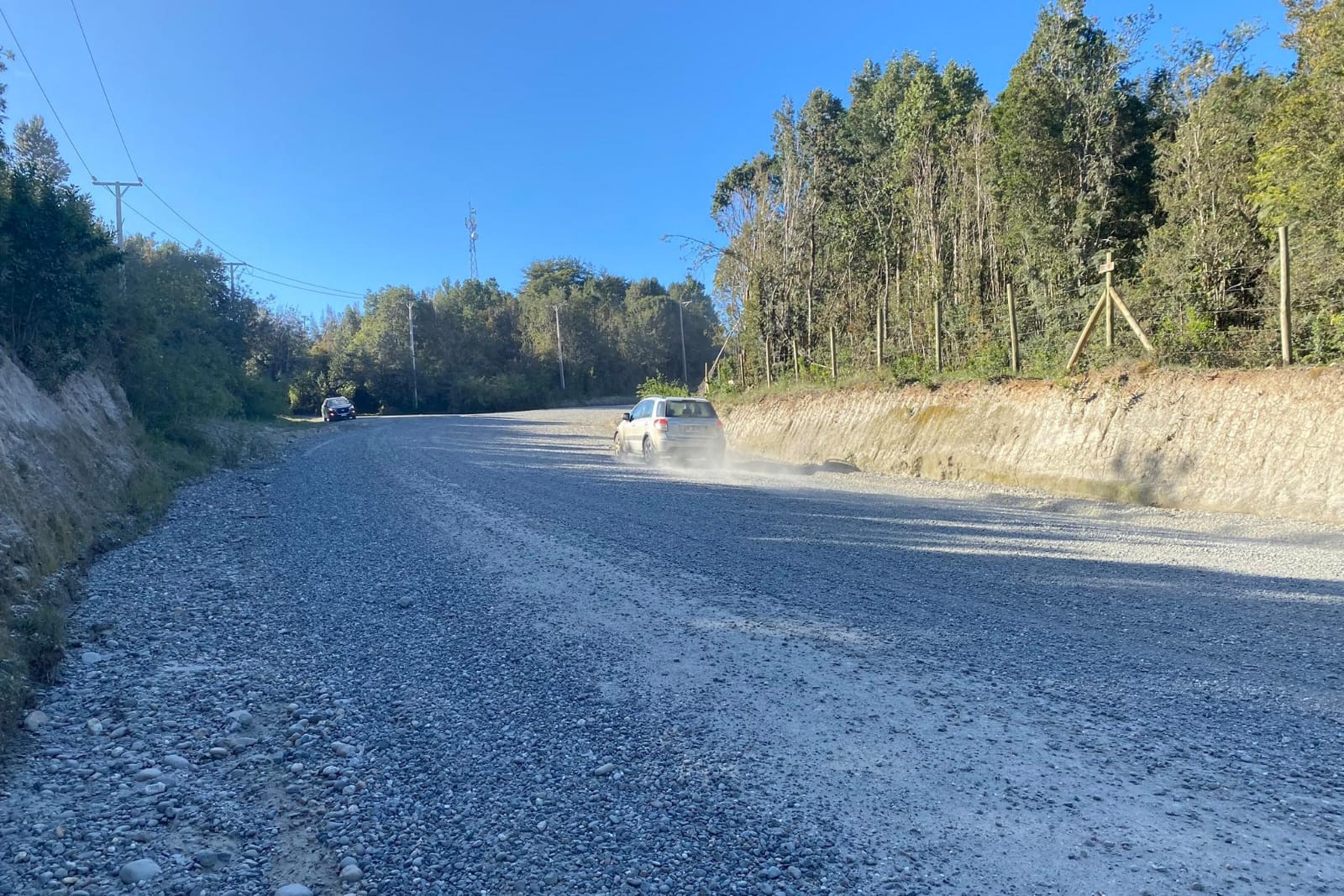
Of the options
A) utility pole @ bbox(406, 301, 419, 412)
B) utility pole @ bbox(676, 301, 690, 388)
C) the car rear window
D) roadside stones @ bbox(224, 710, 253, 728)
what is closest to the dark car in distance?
utility pole @ bbox(406, 301, 419, 412)

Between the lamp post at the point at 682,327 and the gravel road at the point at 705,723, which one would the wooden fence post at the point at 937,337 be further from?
the lamp post at the point at 682,327

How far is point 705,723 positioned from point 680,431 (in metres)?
14.1

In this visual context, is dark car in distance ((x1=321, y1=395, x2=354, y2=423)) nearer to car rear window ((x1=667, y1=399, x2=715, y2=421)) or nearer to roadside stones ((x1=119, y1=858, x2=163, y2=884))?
car rear window ((x1=667, y1=399, x2=715, y2=421))

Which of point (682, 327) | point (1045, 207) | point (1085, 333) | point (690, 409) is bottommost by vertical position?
point (690, 409)

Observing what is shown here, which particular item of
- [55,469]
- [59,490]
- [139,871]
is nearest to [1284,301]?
[139,871]

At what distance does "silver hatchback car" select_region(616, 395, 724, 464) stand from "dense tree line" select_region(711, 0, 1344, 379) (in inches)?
197

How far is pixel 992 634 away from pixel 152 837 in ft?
16.5

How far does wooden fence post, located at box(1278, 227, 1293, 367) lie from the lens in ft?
35.7

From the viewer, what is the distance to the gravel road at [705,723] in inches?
120

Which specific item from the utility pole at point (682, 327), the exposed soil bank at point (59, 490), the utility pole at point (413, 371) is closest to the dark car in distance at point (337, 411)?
the utility pole at point (413, 371)

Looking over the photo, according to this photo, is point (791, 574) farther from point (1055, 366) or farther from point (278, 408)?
point (278, 408)

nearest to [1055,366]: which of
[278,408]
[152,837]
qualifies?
[152,837]

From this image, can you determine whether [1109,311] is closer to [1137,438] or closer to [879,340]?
[1137,438]

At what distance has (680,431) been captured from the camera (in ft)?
59.8
